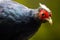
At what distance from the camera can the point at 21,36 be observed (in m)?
0.50

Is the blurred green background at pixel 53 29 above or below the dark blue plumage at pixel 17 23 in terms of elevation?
above

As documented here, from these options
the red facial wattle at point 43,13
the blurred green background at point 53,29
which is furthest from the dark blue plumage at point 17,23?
the blurred green background at point 53,29

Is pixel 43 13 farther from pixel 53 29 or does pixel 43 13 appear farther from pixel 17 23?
pixel 53 29

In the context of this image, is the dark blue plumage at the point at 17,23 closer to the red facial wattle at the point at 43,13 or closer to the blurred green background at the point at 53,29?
the red facial wattle at the point at 43,13

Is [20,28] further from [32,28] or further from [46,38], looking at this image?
[46,38]

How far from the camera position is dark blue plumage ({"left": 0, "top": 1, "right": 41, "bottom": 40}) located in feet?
1.58

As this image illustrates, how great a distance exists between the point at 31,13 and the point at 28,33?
0.05 m

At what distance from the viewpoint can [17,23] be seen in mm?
483

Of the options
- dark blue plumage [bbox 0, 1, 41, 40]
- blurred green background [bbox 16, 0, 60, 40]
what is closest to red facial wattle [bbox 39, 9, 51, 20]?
dark blue plumage [bbox 0, 1, 41, 40]

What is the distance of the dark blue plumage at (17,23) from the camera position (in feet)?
1.58

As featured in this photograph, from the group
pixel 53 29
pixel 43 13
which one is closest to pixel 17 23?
pixel 43 13

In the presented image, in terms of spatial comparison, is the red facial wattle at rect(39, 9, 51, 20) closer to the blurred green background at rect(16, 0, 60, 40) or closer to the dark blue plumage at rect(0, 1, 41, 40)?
the dark blue plumage at rect(0, 1, 41, 40)

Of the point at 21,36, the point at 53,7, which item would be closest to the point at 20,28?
the point at 21,36

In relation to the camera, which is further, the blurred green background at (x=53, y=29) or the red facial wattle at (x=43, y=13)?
the blurred green background at (x=53, y=29)
